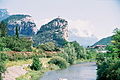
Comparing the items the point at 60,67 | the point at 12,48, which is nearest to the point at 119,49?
the point at 60,67

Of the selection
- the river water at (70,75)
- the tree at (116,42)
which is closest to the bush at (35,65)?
the river water at (70,75)

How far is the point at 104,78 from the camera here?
4866 centimetres

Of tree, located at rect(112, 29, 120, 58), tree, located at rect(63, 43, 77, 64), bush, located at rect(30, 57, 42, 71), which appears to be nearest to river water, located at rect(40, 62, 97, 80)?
bush, located at rect(30, 57, 42, 71)

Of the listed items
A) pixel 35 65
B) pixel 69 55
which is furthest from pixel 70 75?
pixel 69 55

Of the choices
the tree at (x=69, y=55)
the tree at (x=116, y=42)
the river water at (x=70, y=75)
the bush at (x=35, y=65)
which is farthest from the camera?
the tree at (x=69, y=55)

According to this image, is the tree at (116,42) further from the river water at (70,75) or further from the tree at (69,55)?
the tree at (69,55)

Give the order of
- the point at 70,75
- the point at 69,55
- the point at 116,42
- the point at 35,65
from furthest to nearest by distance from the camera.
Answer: the point at 69,55 → the point at 35,65 → the point at 70,75 → the point at 116,42

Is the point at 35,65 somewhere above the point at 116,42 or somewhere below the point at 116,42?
below

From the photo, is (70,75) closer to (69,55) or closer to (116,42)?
(116,42)

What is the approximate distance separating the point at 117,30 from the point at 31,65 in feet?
104

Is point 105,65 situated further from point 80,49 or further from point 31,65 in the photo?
point 80,49

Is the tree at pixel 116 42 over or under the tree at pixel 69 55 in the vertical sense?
over

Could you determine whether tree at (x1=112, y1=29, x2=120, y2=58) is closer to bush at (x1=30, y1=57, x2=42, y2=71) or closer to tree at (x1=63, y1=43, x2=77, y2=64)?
bush at (x1=30, y1=57, x2=42, y2=71)

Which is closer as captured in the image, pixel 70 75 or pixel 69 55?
pixel 70 75
